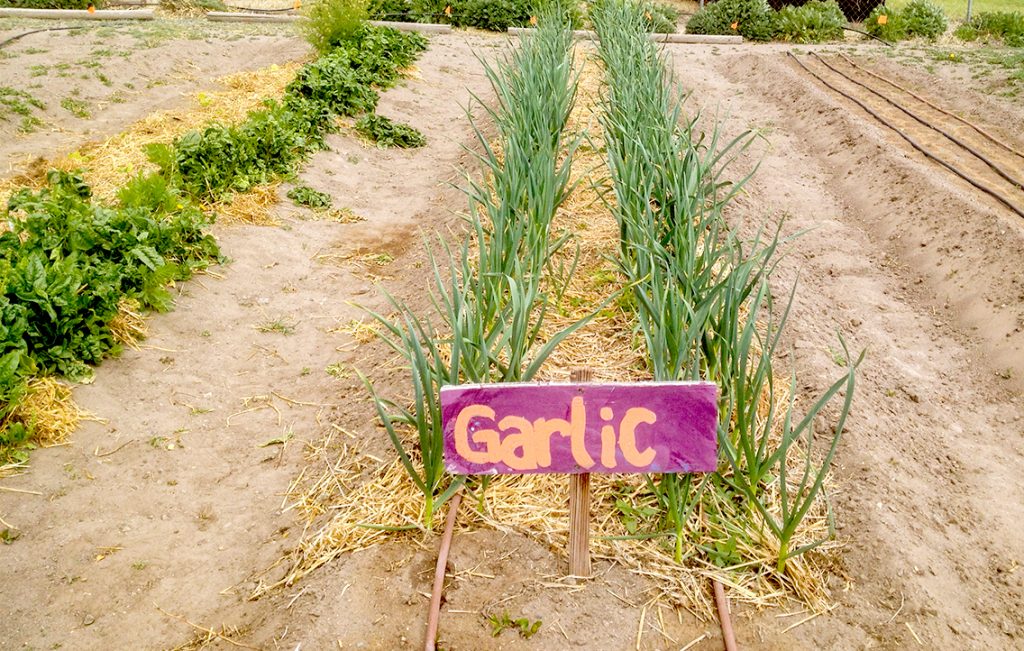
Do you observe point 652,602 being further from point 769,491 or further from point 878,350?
point 878,350

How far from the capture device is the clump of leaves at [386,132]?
5848 mm

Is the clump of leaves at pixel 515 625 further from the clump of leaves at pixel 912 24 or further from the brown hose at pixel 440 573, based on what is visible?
the clump of leaves at pixel 912 24

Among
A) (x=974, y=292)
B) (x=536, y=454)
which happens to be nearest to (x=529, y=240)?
(x=536, y=454)

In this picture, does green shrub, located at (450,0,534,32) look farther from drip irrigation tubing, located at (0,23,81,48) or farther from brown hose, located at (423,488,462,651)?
brown hose, located at (423,488,462,651)

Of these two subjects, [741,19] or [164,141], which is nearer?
[164,141]

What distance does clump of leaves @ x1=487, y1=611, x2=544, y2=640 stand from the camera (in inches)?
73.0

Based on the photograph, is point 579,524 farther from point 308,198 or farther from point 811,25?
point 811,25

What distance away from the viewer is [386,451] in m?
2.49

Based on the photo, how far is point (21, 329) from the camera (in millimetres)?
2727

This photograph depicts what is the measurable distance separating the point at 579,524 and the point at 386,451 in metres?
0.78

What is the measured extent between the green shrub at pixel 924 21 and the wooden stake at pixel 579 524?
415 inches

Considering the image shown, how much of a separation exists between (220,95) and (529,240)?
4.80m

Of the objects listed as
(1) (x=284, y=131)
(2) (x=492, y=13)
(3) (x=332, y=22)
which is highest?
(2) (x=492, y=13)

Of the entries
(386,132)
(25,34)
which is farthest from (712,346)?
(25,34)
